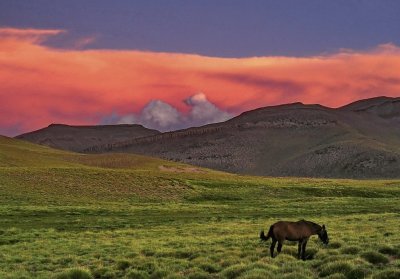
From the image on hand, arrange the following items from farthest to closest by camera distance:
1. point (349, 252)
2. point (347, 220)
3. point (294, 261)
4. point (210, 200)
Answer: point (210, 200) → point (347, 220) → point (349, 252) → point (294, 261)

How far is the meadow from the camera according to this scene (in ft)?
64.6

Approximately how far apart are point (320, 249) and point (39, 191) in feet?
169

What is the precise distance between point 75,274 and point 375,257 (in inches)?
470

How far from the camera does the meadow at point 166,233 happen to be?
64.6ft

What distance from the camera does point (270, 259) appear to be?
20.5 m

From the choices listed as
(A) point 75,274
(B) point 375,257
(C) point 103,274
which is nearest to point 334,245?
(B) point 375,257

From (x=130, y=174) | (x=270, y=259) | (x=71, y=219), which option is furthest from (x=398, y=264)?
(x=130, y=174)

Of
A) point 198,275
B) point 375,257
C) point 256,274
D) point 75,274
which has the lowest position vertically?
point 75,274

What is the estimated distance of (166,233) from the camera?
113ft

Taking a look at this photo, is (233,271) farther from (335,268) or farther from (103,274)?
(103,274)

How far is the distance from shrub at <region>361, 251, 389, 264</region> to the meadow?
6 cm

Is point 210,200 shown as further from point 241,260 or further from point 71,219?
point 241,260

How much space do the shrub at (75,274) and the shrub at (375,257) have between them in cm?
1111

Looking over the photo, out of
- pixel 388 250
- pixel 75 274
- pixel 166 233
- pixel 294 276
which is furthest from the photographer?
pixel 166 233
